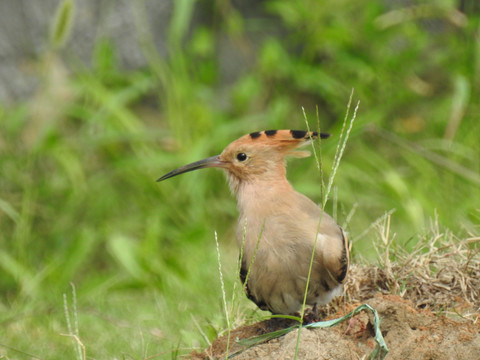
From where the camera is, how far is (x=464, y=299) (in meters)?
2.33

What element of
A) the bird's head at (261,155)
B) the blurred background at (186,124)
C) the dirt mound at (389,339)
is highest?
the bird's head at (261,155)

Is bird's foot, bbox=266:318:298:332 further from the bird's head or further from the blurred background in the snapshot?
the blurred background

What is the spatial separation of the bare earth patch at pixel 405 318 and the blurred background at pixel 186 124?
0.74 m

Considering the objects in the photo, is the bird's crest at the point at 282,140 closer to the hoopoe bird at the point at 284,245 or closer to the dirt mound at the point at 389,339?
the hoopoe bird at the point at 284,245

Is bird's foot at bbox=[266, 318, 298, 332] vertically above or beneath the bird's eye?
beneath

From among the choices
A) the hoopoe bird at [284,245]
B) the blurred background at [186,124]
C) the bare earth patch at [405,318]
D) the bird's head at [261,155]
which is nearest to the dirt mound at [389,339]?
the bare earth patch at [405,318]

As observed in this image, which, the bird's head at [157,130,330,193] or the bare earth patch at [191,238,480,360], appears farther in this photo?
the bird's head at [157,130,330,193]

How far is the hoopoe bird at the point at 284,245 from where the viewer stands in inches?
88.7

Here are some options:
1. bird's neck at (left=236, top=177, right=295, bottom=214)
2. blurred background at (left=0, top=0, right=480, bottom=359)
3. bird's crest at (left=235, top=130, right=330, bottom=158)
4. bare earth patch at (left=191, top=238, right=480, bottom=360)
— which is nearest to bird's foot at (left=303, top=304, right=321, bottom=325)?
bare earth patch at (left=191, top=238, right=480, bottom=360)

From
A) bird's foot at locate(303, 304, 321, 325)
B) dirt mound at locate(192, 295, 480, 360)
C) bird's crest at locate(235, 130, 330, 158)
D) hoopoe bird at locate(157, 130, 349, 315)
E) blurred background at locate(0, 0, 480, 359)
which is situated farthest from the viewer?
blurred background at locate(0, 0, 480, 359)

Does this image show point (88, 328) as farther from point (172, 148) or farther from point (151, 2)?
point (151, 2)

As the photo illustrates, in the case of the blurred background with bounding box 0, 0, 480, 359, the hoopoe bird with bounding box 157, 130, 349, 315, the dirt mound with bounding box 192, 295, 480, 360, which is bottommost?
the blurred background with bounding box 0, 0, 480, 359

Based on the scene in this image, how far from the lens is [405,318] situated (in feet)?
6.89

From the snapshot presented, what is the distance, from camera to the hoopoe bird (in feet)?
7.39
